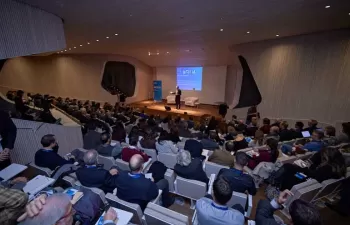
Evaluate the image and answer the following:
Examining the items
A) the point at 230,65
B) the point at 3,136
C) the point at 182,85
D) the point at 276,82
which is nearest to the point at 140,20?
the point at 3,136

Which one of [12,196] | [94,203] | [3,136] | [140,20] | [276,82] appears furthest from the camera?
[276,82]

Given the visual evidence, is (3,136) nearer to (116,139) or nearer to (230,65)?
(116,139)

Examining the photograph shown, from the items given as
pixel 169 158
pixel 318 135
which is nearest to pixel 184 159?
pixel 169 158

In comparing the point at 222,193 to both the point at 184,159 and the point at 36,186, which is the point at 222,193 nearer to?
the point at 184,159

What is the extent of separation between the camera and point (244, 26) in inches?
228

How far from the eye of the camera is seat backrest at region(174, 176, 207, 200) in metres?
2.42

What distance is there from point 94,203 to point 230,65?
12.1 metres

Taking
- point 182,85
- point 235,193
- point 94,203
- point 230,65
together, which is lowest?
point 235,193

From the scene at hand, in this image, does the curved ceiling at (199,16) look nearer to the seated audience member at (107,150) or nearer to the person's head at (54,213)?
the seated audience member at (107,150)

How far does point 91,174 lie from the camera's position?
86.6 inches

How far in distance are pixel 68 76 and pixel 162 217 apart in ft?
52.3

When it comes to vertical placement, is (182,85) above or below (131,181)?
above

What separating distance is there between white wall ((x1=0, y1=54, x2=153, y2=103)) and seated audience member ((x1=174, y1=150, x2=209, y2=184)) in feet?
Result: 38.8

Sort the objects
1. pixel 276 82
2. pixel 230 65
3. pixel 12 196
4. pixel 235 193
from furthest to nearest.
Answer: pixel 230 65
pixel 276 82
pixel 235 193
pixel 12 196
